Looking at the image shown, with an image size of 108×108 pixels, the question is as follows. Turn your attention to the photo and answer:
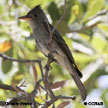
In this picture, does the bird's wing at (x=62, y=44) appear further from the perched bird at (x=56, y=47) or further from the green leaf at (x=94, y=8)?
the green leaf at (x=94, y=8)

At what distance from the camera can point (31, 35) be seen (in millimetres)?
5133

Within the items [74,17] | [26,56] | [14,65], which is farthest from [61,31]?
[14,65]

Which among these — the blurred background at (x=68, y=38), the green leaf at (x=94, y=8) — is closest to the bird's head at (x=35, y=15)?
the blurred background at (x=68, y=38)

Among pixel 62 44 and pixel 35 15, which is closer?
pixel 62 44

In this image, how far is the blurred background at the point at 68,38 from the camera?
5.04m

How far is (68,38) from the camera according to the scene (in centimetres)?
505

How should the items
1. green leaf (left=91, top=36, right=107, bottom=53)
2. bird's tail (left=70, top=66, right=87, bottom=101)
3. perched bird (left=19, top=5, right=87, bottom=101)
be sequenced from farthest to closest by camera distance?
1. green leaf (left=91, top=36, right=107, bottom=53)
2. perched bird (left=19, top=5, right=87, bottom=101)
3. bird's tail (left=70, top=66, right=87, bottom=101)

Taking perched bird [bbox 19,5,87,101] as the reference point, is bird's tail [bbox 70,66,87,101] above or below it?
below

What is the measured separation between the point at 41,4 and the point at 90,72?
48.1 inches

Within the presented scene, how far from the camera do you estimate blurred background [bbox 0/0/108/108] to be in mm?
5035

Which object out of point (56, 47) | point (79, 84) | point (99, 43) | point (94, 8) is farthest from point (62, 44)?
point (99, 43)

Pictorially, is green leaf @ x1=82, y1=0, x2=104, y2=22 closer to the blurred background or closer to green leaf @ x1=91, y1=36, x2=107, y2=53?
the blurred background

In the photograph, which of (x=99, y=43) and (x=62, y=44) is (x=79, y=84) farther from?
(x=99, y=43)

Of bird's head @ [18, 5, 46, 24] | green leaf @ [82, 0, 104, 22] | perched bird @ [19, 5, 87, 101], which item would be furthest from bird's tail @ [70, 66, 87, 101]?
bird's head @ [18, 5, 46, 24]
